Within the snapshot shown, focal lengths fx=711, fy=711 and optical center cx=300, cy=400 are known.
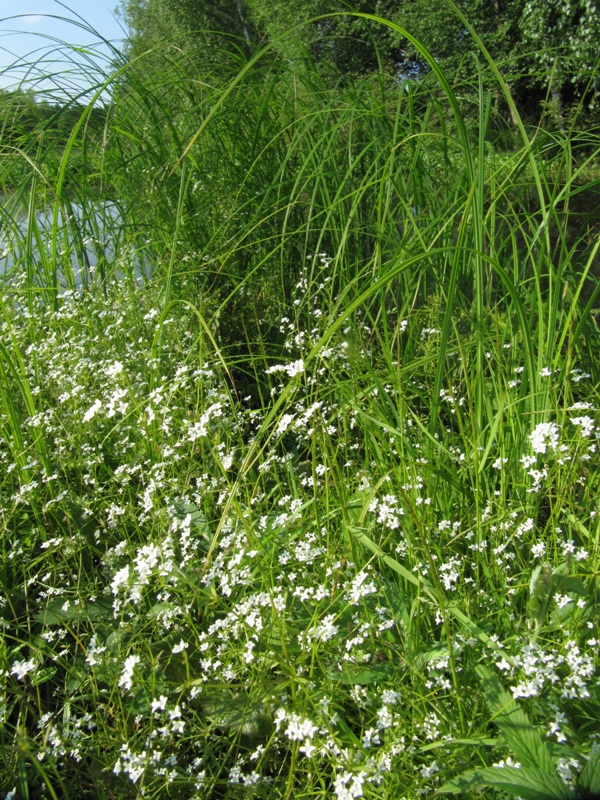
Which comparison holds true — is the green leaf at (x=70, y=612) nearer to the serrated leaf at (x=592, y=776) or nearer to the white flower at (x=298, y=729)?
the white flower at (x=298, y=729)

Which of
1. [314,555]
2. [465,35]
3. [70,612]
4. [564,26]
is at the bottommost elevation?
[70,612]

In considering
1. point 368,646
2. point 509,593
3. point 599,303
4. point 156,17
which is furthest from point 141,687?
point 156,17

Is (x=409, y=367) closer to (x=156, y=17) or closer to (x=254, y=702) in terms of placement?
(x=254, y=702)

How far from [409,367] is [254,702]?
0.73m

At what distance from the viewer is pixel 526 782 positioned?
33.2 inches

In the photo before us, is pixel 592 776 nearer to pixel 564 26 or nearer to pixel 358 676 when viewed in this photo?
pixel 358 676

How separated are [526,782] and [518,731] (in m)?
0.07

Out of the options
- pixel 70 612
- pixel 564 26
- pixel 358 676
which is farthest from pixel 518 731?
pixel 564 26

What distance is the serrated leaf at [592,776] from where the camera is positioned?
0.82 m

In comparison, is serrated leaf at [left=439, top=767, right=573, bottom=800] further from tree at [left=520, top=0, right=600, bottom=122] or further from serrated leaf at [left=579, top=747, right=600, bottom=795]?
tree at [left=520, top=0, right=600, bottom=122]

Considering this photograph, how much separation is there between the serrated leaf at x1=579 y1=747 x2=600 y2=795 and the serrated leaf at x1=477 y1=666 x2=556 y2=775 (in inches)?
1.7

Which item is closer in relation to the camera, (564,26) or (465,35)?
(564,26)

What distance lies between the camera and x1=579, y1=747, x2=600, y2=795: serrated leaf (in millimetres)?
818

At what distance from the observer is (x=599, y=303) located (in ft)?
11.0
